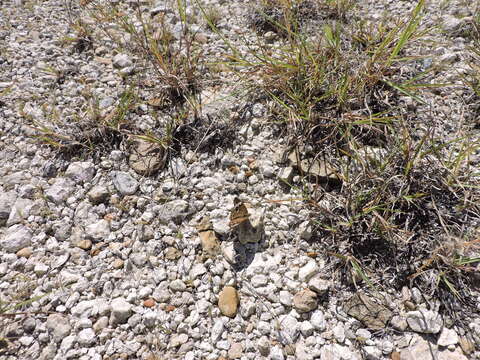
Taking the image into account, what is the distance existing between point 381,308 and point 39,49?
3.49 m

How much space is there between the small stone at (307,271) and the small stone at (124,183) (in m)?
1.24

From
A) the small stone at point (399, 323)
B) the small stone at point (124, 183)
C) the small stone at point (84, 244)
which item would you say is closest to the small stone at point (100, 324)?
the small stone at point (84, 244)

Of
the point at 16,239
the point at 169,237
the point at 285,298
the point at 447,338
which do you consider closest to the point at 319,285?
the point at 285,298

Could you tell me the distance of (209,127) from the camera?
2363 millimetres

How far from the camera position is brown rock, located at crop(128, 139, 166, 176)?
7.49 ft

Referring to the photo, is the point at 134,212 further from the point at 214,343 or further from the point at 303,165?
the point at 303,165

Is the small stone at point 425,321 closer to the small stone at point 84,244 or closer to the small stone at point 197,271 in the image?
the small stone at point 197,271

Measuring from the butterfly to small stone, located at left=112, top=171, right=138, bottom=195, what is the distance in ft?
2.44

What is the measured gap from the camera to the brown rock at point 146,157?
7.49 feet

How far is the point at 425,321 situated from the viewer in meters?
1.67

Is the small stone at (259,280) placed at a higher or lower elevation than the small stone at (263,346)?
higher

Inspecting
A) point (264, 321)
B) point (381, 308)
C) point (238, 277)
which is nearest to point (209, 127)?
point (238, 277)

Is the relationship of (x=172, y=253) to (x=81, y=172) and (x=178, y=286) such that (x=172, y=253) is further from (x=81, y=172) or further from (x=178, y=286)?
(x=81, y=172)

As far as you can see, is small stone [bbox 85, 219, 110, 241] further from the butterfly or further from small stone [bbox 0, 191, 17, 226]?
the butterfly
